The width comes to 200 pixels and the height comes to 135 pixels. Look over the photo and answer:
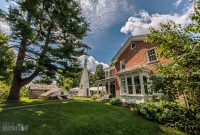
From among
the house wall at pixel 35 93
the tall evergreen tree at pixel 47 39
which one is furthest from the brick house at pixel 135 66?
the house wall at pixel 35 93

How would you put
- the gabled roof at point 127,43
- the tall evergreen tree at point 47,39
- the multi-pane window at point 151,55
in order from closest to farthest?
the tall evergreen tree at point 47,39 → the multi-pane window at point 151,55 → the gabled roof at point 127,43

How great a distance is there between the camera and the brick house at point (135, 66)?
13961mm

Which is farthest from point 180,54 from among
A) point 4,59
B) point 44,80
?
point 44,80

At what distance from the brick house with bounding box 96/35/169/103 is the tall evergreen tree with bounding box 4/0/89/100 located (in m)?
6.03

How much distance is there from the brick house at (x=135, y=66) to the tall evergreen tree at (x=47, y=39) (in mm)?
6033

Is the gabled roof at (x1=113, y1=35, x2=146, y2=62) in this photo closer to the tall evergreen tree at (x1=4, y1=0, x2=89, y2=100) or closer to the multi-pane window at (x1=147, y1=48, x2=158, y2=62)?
the multi-pane window at (x1=147, y1=48, x2=158, y2=62)

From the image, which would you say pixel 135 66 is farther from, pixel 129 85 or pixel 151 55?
pixel 129 85

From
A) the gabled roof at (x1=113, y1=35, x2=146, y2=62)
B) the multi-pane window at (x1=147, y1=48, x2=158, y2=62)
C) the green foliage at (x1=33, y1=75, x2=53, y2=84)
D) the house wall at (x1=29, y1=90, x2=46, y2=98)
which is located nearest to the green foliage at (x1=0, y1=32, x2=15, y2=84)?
the green foliage at (x1=33, y1=75, x2=53, y2=84)

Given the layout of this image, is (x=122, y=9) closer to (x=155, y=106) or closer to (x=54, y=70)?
(x=54, y=70)

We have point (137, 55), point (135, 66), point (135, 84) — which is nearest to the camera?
point (135, 84)

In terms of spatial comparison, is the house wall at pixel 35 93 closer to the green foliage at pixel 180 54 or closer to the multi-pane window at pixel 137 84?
the multi-pane window at pixel 137 84

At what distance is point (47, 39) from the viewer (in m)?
14.8

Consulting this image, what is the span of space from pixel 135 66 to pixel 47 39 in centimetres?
1085

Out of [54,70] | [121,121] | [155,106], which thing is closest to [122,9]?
[54,70]
